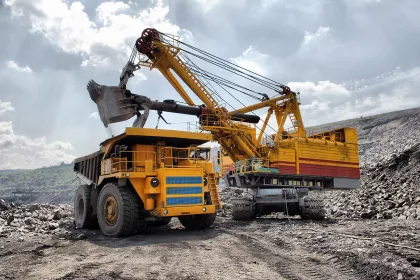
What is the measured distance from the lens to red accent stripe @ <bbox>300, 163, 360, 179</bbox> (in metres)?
16.0

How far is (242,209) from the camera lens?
13734 millimetres

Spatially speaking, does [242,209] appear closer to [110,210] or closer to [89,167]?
[110,210]

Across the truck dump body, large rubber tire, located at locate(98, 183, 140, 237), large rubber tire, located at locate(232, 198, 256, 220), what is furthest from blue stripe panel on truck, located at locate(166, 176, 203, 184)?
large rubber tire, located at locate(232, 198, 256, 220)

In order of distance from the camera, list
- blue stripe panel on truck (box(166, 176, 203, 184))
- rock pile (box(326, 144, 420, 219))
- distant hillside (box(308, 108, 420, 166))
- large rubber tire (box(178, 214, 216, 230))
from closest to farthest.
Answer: blue stripe panel on truck (box(166, 176, 203, 184))
large rubber tire (box(178, 214, 216, 230))
rock pile (box(326, 144, 420, 219))
distant hillside (box(308, 108, 420, 166))

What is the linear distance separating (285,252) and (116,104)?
9141 mm

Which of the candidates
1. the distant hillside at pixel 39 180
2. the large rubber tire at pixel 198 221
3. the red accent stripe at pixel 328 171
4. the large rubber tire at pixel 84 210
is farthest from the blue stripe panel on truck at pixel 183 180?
the distant hillside at pixel 39 180

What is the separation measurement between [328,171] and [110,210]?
1066cm

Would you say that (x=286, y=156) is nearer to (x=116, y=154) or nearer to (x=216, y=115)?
(x=216, y=115)

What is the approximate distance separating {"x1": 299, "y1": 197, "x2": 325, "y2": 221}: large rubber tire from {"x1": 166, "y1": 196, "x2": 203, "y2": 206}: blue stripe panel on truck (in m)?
5.85

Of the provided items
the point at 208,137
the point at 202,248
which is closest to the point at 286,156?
the point at 208,137

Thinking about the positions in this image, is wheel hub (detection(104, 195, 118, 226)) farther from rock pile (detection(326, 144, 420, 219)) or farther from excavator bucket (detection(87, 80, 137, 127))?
rock pile (detection(326, 144, 420, 219))

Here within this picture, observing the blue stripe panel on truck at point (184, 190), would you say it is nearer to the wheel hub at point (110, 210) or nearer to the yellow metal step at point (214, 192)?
the yellow metal step at point (214, 192)

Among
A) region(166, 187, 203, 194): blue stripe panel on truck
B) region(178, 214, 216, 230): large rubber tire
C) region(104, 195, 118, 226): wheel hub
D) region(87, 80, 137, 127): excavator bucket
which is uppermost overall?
region(87, 80, 137, 127): excavator bucket

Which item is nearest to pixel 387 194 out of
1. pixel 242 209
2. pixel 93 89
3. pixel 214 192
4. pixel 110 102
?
pixel 242 209
